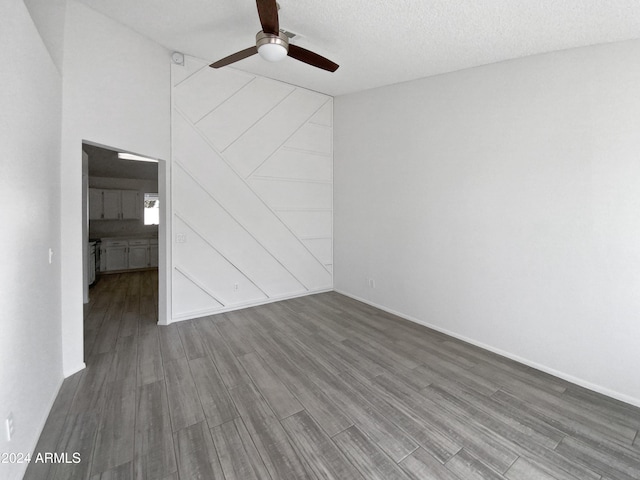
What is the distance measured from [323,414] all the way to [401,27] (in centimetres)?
342

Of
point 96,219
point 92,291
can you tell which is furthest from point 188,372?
point 96,219

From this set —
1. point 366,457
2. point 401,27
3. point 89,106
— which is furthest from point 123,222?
point 366,457

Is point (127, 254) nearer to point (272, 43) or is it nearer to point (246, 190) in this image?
point (246, 190)

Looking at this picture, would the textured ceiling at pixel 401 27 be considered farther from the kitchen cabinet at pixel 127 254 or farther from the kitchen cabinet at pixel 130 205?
the kitchen cabinet at pixel 127 254

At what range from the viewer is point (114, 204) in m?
7.22

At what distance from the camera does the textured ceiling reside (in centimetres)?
222

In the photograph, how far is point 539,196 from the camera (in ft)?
9.05

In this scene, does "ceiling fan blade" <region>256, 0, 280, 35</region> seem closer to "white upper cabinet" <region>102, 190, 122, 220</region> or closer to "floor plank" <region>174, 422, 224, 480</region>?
"floor plank" <region>174, 422, 224, 480</region>

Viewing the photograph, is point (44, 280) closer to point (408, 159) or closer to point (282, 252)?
point (282, 252)

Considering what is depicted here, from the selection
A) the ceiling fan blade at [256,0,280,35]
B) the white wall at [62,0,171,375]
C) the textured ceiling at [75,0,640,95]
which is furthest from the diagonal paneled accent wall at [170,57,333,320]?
the ceiling fan blade at [256,0,280,35]

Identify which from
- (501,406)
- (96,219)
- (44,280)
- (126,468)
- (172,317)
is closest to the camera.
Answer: (126,468)

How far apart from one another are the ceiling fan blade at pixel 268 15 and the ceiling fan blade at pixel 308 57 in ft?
0.80

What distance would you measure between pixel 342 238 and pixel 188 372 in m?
3.19

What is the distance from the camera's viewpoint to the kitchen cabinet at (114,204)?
697cm
